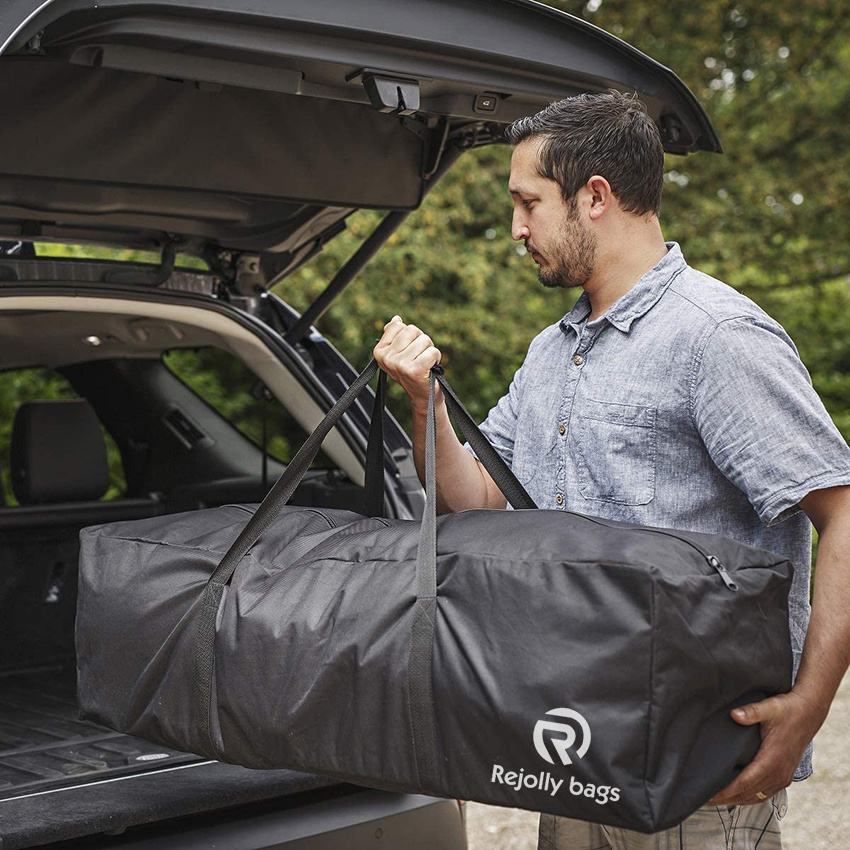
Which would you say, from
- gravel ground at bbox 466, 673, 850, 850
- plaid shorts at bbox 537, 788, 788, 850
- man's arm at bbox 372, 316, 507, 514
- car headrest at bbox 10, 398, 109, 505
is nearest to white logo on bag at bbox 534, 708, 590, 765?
plaid shorts at bbox 537, 788, 788, 850

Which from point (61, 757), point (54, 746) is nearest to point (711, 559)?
point (61, 757)

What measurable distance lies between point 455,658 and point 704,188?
8.60m

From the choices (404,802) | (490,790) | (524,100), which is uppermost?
(524,100)

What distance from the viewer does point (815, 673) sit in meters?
1.64

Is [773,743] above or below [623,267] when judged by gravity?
below

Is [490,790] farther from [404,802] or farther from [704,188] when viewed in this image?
[704,188]

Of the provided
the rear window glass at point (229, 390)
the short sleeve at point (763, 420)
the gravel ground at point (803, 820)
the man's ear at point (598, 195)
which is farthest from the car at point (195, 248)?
the rear window glass at point (229, 390)

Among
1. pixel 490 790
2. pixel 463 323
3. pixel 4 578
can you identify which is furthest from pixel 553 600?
pixel 463 323

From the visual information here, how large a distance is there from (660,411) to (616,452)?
101 mm

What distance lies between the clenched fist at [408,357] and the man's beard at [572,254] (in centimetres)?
26

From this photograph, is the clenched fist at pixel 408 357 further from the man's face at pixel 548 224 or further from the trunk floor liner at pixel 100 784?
the trunk floor liner at pixel 100 784

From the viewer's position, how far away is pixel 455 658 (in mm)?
1524

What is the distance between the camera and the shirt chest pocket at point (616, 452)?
1830mm

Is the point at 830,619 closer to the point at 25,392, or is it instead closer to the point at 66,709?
the point at 66,709
